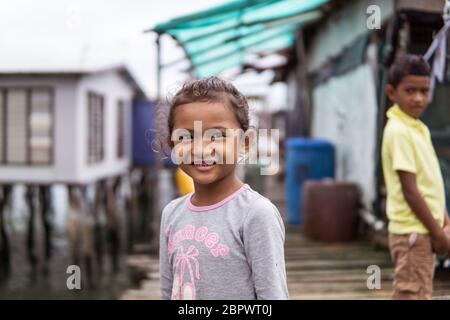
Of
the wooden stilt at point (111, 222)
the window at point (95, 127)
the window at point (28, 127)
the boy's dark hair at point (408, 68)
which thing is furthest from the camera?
the wooden stilt at point (111, 222)

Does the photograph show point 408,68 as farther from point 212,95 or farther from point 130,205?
point 130,205

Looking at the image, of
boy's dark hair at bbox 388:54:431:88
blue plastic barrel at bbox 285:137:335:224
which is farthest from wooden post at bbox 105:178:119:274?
boy's dark hair at bbox 388:54:431:88

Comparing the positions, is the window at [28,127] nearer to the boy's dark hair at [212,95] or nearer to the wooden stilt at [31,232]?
the wooden stilt at [31,232]

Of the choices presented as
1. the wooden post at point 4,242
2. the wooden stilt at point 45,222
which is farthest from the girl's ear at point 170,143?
the wooden stilt at point 45,222

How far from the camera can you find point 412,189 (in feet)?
10.2

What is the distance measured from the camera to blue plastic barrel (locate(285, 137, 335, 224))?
8773 millimetres

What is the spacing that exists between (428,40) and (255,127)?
14.6 feet

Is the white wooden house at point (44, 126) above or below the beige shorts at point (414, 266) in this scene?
above

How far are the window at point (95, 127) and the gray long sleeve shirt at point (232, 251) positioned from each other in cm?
1203

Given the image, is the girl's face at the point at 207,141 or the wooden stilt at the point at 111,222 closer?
the girl's face at the point at 207,141

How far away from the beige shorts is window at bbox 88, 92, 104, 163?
11115mm

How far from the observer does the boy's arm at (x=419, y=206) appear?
3.08 metres
